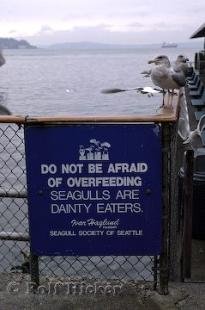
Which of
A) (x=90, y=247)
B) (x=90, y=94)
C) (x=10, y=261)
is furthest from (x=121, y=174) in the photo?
(x=90, y=94)

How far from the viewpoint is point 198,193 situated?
7668 mm

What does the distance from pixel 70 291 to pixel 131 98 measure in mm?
49082

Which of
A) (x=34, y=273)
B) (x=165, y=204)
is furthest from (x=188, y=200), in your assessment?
(x=34, y=273)

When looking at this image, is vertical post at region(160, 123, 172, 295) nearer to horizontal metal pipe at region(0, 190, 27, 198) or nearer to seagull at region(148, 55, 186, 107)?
horizontal metal pipe at region(0, 190, 27, 198)

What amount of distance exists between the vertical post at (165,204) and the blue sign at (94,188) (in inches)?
2.0

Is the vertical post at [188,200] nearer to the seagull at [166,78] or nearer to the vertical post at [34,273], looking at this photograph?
the vertical post at [34,273]

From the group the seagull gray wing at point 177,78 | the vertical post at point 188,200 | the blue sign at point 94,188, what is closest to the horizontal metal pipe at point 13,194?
the blue sign at point 94,188

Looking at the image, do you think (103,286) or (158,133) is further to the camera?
(103,286)

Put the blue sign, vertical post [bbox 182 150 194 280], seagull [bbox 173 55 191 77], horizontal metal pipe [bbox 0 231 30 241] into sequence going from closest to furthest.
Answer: the blue sign < horizontal metal pipe [bbox 0 231 30 241] < vertical post [bbox 182 150 194 280] < seagull [bbox 173 55 191 77]

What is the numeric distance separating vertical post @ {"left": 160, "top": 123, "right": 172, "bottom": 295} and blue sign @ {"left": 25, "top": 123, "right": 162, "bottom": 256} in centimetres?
5

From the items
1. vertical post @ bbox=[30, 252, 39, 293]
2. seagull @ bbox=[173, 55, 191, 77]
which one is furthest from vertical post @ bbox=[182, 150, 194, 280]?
seagull @ bbox=[173, 55, 191, 77]

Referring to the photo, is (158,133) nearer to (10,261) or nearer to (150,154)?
(150,154)

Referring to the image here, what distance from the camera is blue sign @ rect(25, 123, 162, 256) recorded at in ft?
14.9

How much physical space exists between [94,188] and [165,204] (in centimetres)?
60
